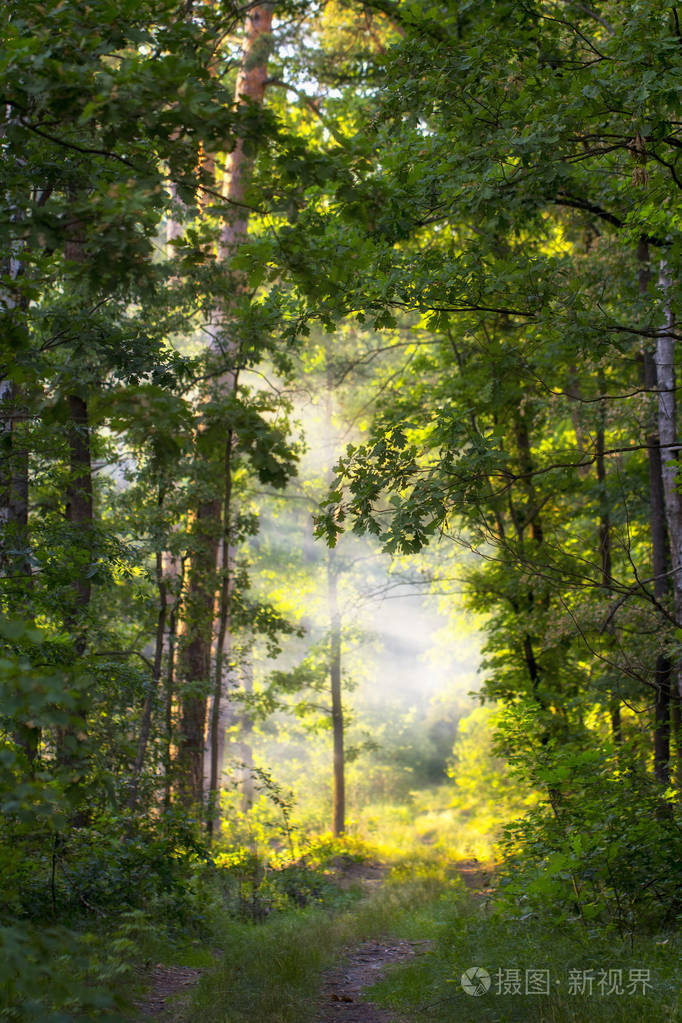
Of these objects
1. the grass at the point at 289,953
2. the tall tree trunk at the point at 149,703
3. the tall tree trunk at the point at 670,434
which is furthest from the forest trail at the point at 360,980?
the tall tree trunk at the point at 670,434

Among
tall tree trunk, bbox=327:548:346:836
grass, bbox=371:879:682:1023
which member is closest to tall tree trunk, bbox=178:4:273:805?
grass, bbox=371:879:682:1023

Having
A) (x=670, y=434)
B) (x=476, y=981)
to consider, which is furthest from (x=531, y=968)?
(x=670, y=434)

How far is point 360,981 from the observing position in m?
6.37

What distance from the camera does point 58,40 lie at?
3557 mm

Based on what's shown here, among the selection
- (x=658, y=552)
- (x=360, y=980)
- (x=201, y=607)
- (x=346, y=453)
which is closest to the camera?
(x=360, y=980)

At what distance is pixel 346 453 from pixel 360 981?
177 inches

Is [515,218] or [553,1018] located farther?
[515,218]

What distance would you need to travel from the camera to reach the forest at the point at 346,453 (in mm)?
3506

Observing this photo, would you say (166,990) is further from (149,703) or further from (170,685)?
(170,685)

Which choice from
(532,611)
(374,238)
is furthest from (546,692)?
(374,238)

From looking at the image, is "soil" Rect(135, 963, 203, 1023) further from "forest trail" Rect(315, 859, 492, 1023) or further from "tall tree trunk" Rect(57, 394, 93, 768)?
"tall tree trunk" Rect(57, 394, 93, 768)

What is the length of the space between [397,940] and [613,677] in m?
3.85

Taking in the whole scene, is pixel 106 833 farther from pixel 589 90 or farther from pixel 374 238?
pixel 589 90

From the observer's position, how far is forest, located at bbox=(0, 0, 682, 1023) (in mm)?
3506
